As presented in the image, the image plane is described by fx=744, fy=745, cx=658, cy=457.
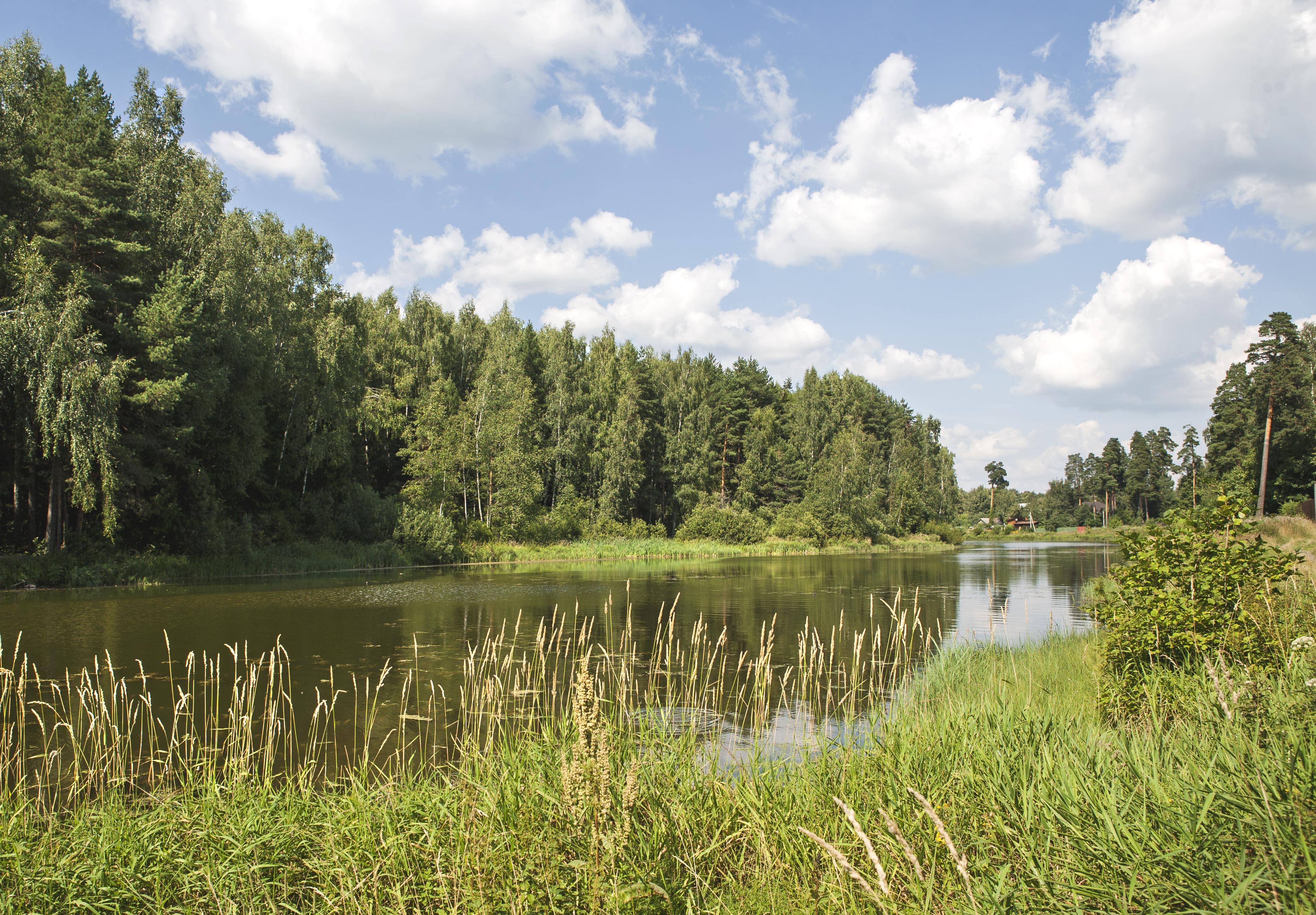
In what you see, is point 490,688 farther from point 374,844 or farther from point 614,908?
point 614,908

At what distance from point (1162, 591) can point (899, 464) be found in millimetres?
84775

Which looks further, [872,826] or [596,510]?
[596,510]

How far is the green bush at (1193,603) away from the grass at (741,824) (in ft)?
1.57

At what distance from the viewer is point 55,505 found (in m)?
27.4

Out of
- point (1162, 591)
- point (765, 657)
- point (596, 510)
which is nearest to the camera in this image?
point (765, 657)

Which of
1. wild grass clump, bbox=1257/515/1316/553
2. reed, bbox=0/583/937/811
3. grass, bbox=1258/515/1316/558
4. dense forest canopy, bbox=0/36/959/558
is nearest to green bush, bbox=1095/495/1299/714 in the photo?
reed, bbox=0/583/937/811

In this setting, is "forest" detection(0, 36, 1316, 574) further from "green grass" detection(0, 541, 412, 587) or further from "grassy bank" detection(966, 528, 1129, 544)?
"grassy bank" detection(966, 528, 1129, 544)

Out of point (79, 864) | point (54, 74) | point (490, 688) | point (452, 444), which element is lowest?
point (79, 864)

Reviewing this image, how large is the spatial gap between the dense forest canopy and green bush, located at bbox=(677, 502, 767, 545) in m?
0.33

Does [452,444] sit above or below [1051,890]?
above

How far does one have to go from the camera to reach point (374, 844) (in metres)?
4.41

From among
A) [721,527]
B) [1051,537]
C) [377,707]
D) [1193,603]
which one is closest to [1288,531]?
[1193,603]

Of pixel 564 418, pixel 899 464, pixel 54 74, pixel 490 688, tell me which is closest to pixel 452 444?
pixel 564 418

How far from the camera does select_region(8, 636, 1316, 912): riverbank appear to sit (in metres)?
2.97
